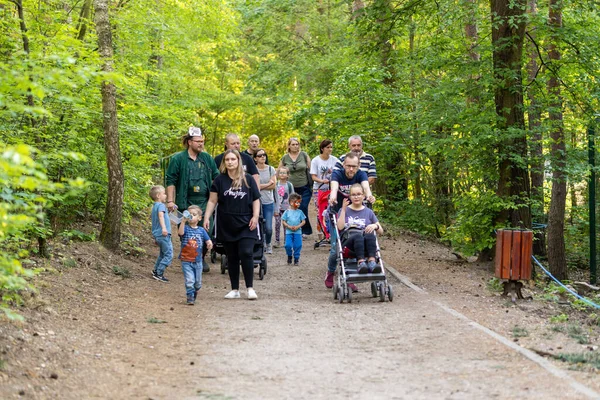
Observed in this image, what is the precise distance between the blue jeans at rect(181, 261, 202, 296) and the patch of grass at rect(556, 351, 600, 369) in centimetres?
477

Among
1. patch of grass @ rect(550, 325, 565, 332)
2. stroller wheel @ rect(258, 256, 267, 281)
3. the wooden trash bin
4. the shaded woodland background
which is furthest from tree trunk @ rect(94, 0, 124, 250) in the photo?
patch of grass @ rect(550, 325, 565, 332)

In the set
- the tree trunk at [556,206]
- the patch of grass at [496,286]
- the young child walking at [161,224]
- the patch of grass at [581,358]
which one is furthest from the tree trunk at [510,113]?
the patch of grass at [581,358]

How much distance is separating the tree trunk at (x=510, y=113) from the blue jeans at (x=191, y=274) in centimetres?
575

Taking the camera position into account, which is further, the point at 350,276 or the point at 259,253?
the point at 259,253

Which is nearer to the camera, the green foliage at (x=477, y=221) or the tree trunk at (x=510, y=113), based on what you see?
the tree trunk at (x=510, y=113)

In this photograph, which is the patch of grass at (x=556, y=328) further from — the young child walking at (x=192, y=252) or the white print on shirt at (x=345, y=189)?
the young child walking at (x=192, y=252)

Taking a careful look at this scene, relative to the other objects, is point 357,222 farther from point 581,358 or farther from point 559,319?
point 581,358

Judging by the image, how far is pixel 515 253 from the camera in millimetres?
10375

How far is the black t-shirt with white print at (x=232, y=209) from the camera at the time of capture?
983 cm

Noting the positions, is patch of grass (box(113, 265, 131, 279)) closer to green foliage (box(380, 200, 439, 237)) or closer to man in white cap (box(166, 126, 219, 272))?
man in white cap (box(166, 126, 219, 272))

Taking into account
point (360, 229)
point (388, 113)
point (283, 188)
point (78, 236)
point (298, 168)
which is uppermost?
point (388, 113)

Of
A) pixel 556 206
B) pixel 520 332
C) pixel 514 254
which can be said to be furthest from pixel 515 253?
pixel 556 206

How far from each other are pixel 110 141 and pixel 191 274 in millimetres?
3333

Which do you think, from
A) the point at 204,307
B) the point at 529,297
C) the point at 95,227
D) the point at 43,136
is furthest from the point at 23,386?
the point at 95,227
